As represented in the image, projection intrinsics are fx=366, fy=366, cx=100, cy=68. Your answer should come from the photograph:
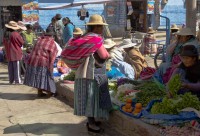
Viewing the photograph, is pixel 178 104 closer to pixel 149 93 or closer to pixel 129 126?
pixel 129 126

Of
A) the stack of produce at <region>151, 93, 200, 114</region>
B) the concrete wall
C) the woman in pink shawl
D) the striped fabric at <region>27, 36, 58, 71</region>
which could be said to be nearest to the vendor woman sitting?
the stack of produce at <region>151, 93, 200, 114</region>

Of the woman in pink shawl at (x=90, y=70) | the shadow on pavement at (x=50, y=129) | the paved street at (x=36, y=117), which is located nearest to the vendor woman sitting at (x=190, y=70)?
the woman in pink shawl at (x=90, y=70)

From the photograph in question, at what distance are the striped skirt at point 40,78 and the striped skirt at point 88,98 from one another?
8.83 ft

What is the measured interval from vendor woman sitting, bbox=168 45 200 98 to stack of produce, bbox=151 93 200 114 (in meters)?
0.13

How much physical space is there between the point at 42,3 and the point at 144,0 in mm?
5609

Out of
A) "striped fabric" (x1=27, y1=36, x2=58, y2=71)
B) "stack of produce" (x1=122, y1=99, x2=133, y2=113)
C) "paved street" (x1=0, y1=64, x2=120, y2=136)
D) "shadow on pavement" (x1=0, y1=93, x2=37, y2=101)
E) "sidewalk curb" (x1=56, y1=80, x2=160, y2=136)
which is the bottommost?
"shadow on pavement" (x1=0, y1=93, x2=37, y2=101)

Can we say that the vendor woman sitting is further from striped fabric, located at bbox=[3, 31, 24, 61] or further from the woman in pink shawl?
striped fabric, located at bbox=[3, 31, 24, 61]

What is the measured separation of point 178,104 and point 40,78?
389cm

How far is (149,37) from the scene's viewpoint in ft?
46.5

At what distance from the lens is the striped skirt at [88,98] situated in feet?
17.3

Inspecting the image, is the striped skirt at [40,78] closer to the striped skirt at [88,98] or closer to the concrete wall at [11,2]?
the striped skirt at [88,98]

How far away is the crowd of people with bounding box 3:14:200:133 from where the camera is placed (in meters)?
4.96

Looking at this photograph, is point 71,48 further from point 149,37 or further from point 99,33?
point 149,37

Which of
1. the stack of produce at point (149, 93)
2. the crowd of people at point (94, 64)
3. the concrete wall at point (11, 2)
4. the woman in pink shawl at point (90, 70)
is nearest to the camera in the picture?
the crowd of people at point (94, 64)
